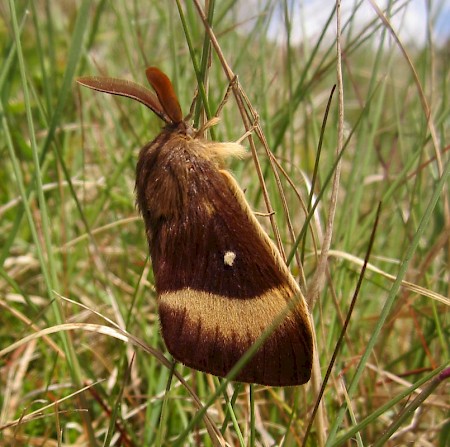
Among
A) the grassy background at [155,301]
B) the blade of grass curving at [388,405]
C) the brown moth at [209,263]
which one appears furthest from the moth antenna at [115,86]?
the blade of grass curving at [388,405]

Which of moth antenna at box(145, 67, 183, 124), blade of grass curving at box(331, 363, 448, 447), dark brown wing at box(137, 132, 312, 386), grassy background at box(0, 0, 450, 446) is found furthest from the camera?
grassy background at box(0, 0, 450, 446)

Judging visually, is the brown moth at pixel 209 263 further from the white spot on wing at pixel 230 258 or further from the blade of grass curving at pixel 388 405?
the blade of grass curving at pixel 388 405

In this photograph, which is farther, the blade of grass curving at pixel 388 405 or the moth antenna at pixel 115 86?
the moth antenna at pixel 115 86

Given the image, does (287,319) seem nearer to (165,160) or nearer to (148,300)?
(165,160)

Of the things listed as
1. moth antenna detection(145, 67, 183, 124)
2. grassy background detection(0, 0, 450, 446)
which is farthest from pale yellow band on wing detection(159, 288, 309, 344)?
moth antenna detection(145, 67, 183, 124)

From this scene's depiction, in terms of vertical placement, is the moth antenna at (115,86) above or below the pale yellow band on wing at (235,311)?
above

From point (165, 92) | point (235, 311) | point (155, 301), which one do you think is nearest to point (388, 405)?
point (235, 311)

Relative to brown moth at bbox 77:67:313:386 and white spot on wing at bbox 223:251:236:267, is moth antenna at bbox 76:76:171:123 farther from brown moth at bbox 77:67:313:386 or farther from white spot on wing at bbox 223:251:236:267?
white spot on wing at bbox 223:251:236:267
